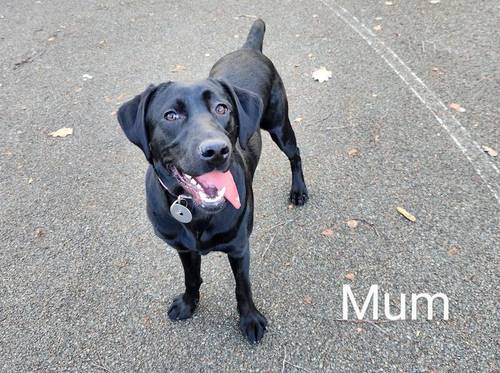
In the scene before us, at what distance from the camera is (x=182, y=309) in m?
3.15

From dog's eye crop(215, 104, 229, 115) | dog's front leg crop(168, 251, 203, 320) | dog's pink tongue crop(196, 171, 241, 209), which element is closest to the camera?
dog's pink tongue crop(196, 171, 241, 209)

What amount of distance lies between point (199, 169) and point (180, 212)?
1.22 ft

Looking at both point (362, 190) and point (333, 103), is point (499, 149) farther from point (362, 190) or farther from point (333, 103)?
point (333, 103)

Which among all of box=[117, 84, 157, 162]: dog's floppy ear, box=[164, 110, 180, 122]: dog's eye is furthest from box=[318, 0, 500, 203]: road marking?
box=[117, 84, 157, 162]: dog's floppy ear

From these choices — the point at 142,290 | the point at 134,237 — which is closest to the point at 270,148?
the point at 134,237

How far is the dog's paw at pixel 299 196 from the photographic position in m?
3.96

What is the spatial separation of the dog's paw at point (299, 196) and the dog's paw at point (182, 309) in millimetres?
1283

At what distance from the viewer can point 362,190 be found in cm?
405

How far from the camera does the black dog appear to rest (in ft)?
7.41

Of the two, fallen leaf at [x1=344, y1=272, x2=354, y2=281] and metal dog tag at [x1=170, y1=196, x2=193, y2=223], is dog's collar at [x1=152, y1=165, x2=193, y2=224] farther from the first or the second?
fallen leaf at [x1=344, y1=272, x2=354, y2=281]

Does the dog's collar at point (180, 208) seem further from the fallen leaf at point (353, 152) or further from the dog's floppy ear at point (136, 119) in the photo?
the fallen leaf at point (353, 152)

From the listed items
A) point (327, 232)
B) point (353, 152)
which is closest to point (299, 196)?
point (327, 232)

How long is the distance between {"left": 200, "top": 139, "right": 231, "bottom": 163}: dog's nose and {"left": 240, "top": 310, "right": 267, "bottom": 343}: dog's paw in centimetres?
129

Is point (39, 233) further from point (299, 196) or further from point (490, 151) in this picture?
point (490, 151)
